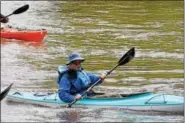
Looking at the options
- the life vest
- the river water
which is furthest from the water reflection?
the life vest

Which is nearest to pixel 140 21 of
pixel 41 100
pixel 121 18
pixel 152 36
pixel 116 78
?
pixel 121 18

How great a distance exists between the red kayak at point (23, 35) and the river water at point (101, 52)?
0.62 feet

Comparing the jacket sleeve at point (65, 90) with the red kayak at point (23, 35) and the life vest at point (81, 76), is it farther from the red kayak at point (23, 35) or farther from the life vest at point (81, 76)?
the red kayak at point (23, 35)

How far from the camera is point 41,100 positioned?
12.6m

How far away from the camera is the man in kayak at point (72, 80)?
12.0 meters

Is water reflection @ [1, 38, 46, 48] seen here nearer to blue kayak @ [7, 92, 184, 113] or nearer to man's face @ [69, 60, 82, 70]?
blue kayak @ [7, 92, 184, 113]

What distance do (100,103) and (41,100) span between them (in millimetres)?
1109

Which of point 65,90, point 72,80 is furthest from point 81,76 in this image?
point 65,90

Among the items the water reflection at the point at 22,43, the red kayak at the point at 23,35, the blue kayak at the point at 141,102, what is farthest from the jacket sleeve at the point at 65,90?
the red kayak at the point at 23,35

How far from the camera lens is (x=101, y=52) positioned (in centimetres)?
2002

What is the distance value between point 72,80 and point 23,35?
943 cm

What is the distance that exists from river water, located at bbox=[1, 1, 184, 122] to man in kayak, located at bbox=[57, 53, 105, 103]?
294 millimetres

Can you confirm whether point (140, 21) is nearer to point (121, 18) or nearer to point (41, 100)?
point (121, 18)

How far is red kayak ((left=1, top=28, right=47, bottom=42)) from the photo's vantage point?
21.3 meters
